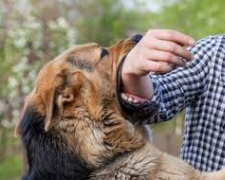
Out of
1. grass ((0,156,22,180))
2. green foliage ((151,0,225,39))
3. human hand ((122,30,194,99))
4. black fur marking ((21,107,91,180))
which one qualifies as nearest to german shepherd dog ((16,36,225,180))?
black fur marking ((21,107,91,180))

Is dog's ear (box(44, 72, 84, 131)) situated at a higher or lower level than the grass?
higher

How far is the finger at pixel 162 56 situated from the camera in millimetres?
2605

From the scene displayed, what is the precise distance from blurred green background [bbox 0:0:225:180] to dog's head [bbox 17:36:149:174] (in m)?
5.32

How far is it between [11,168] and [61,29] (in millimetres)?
2017

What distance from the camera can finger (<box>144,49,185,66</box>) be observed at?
261cm

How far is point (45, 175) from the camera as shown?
2.89 meters

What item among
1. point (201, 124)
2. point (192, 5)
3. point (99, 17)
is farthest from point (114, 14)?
point (201, 124)

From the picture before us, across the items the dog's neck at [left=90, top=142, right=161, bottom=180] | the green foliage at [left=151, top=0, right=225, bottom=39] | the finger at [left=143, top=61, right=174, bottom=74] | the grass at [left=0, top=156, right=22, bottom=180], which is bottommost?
the grass at [left=0, top=156, right=22, bottom=180]

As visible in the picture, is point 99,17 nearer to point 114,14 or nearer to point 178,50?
point 114,14

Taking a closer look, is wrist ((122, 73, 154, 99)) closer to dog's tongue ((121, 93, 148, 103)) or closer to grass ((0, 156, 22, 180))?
dog's tongue ((121, 93, 148, 103))

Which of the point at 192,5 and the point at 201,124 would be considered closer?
the point at 201,124

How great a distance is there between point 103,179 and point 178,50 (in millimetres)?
704

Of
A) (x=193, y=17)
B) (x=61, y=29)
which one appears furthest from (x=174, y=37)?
(x=193, y=17)

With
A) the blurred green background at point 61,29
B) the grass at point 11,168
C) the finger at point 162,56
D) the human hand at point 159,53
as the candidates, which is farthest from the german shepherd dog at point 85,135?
the grass at point 11,168
